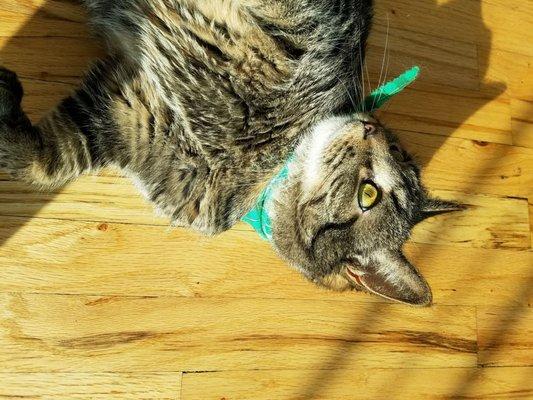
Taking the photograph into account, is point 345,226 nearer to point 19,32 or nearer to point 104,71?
point 104,71

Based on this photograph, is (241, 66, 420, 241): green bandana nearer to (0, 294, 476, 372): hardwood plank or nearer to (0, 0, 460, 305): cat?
(0, 0, 460, 305): cat

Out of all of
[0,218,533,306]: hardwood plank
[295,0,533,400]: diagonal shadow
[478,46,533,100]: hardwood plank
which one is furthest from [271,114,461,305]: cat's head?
[478,46,533,100]: hardwood plank

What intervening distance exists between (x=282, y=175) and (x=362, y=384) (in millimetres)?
865

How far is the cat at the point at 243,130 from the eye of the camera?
4.11 feet

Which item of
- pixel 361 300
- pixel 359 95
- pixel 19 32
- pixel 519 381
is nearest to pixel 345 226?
pixel 359 95

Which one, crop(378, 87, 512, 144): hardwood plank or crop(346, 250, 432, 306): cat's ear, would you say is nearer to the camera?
crop(346, 250, 432, 306): cat's ear

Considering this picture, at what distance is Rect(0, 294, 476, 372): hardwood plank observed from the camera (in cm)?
149

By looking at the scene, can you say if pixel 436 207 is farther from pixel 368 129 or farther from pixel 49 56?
pixel 49 56

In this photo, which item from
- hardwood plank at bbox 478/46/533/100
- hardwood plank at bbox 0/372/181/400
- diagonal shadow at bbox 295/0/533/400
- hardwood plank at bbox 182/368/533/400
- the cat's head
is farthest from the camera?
hardwood plank at bbox 478/46/533/100

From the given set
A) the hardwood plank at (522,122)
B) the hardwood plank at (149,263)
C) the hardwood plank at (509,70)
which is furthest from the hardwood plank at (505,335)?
the hardwood plank at (509,70)

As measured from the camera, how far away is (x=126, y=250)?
157 centimetres

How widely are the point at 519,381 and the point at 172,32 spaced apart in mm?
1818

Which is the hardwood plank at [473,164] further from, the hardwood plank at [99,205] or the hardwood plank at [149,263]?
the hardwood plank at [149,263]

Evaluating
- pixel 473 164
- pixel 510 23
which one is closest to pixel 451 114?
pixel 473 164
